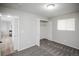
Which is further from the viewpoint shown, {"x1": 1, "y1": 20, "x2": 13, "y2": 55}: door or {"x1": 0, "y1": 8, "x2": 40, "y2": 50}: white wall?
{"x1": 0, "y1": 8, "x2": 40, "y2": 50}: white wall

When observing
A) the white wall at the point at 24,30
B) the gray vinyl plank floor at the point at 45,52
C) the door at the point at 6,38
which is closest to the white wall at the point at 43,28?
the white wall at the point at 24,30

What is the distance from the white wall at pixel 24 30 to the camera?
112 centimetres

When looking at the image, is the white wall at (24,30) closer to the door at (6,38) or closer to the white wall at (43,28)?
the door at (6,38)

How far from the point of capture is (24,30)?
1226mm

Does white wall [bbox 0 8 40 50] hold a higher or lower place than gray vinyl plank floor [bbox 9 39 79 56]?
higher

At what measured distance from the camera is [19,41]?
3.87 feet

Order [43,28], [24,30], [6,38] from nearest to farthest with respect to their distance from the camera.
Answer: [6,38]
[24,30]
[43,28]

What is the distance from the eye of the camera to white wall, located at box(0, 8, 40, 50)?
1.12 metres

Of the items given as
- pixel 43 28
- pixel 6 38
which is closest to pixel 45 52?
pixel 43 28

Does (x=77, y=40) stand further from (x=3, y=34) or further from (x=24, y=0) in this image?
(x=3, y=34)

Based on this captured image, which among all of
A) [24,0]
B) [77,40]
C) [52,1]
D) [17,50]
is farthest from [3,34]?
[77,40]

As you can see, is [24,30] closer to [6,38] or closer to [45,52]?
[6,38]

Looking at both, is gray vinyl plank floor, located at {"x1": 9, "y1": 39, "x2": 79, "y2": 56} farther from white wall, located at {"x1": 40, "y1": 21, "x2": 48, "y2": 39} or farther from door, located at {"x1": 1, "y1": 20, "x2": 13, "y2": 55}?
white wall, located at {"x1": 40, "y1": 21, "x2": 48, "y2": 39}

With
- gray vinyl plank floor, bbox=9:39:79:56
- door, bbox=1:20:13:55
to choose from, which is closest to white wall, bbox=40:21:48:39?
gray vinyl plank floor, bbox=9:39:79:56
